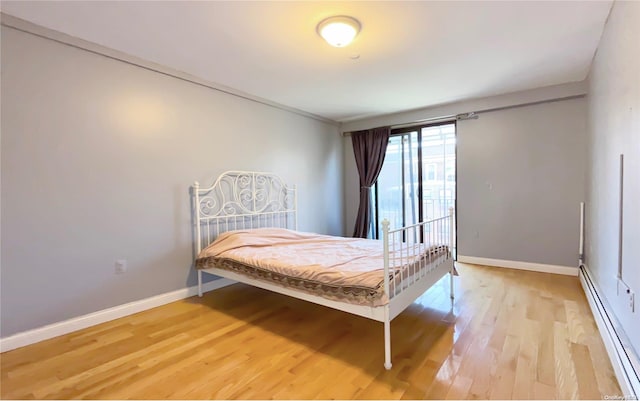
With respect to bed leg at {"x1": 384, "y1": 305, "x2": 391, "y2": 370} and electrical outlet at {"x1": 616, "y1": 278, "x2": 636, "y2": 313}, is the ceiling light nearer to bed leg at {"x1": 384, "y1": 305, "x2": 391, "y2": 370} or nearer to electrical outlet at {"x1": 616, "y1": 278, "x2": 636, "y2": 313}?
bed leg at {"x1": 384, "y1": 305, "x2": 391, "y2": 370}

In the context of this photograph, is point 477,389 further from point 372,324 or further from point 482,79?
point 482,79

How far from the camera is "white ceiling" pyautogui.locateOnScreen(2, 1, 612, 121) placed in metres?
2.13

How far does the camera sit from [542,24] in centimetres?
234

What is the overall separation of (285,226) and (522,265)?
131 inches

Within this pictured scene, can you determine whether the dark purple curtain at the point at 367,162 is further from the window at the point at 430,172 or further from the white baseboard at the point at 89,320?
the white baseboard at the point at 89,320

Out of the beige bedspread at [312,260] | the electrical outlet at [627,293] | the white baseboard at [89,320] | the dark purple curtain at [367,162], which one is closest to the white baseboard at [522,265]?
the dark purple curtain at [367,162]

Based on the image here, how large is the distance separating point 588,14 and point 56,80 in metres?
4.16

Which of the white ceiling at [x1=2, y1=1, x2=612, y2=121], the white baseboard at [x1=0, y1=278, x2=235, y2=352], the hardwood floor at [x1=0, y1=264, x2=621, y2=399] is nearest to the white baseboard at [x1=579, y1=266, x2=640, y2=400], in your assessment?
the hardwood floor at [x1=0, y1=264, x2=621, y2=399]

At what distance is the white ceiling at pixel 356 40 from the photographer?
83.7 inches

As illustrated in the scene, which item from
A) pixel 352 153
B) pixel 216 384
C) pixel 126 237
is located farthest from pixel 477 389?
pixel 352 153

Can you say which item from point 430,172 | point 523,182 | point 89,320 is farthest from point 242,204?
point 523,182

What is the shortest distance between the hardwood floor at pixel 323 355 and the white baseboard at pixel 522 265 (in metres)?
0.86

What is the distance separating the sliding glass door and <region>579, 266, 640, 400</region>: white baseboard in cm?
227

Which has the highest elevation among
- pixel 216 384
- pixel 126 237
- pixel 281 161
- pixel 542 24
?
pixel 542 24
